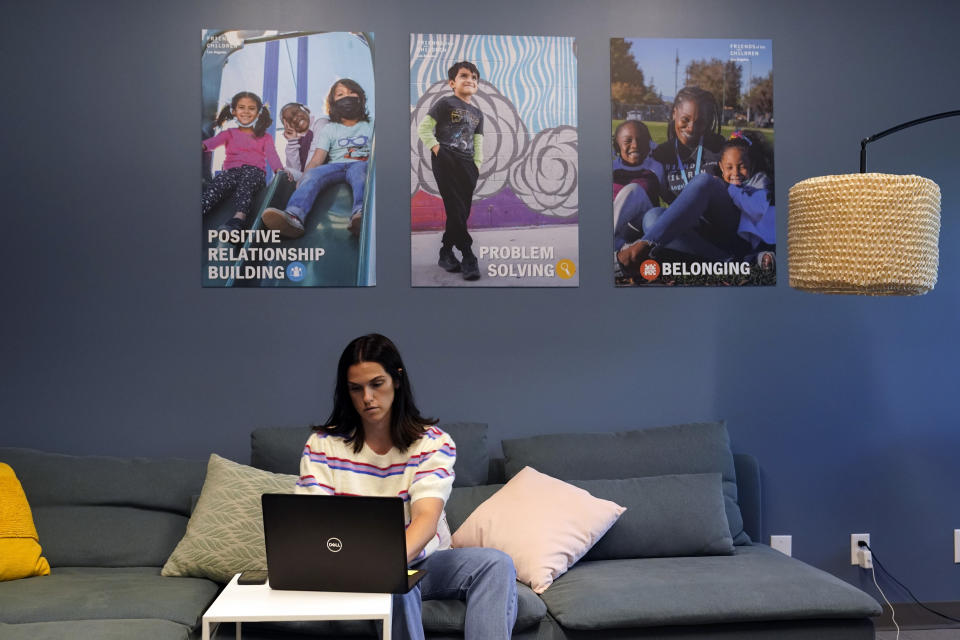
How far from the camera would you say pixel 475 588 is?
252cm

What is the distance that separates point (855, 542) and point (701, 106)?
6.18 ft

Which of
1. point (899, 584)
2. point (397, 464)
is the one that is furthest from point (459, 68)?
point (899, 584)

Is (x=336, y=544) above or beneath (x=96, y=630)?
above

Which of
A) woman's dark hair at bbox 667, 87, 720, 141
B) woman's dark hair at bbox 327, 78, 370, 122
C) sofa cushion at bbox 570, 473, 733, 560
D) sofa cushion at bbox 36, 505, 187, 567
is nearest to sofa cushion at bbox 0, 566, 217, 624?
sofa cushion at bbox 36, 505, 187, 567

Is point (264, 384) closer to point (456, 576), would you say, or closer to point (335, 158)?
point (335, 158)

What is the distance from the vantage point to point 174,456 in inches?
140

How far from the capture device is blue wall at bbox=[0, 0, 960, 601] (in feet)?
11.6

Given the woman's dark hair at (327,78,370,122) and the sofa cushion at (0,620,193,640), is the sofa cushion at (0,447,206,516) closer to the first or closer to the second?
the sofa cushion at (0,620,193,640)

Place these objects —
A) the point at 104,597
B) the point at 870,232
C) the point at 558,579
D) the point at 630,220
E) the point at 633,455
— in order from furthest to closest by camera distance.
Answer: the point at 630,220
the point at 633,455
the point at 558,579
the point at 870,232
the point at 104,597

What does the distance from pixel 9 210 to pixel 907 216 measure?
3.19m

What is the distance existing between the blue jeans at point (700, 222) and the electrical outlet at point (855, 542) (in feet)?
4.11

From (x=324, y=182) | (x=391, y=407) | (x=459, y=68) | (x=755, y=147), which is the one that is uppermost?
(x=459, y=68)

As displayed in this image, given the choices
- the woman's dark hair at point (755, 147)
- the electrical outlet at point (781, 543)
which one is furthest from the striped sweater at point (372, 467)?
the woman's dark hair at point (755, 147)

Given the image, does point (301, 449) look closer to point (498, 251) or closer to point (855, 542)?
point (498, 251)
